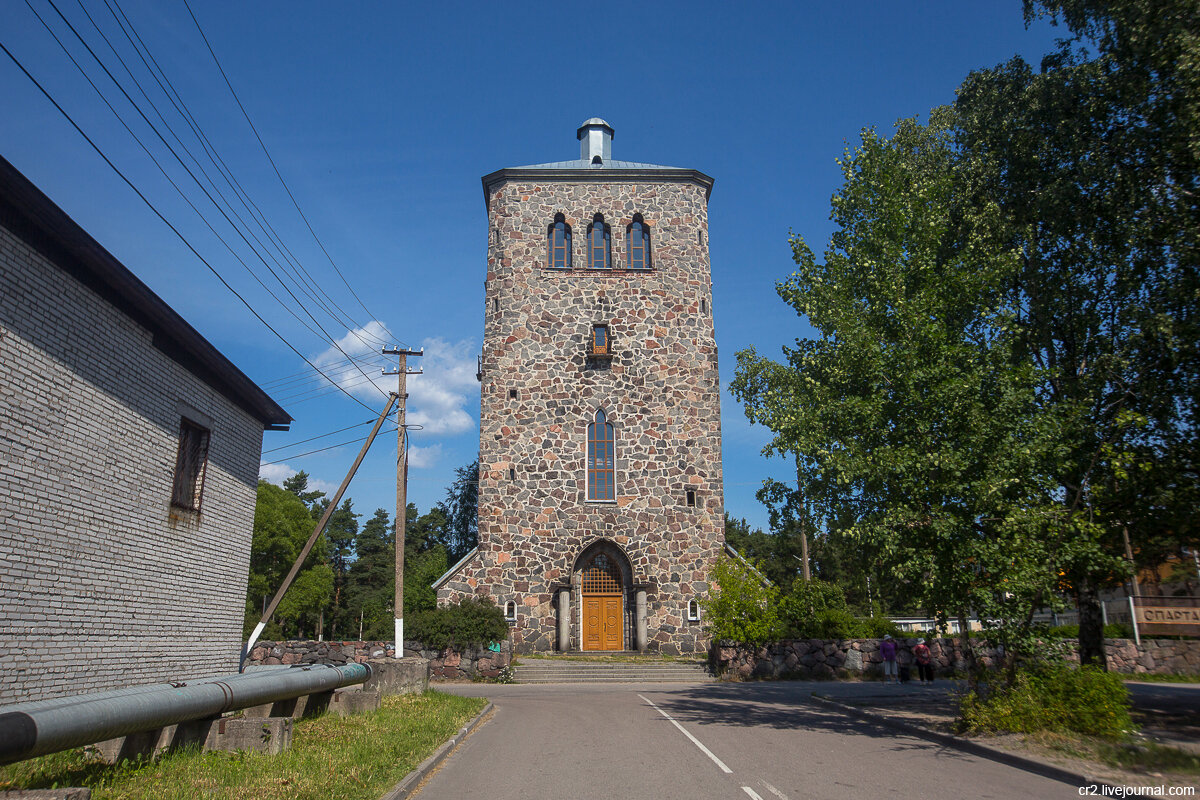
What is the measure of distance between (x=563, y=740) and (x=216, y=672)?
796 cm

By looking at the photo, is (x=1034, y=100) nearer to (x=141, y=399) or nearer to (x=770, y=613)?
(x=770, y=613)

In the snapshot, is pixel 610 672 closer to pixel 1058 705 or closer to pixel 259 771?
pixel 1058 705

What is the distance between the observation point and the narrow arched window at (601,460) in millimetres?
29859

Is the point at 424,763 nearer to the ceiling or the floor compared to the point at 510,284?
nearer to the floor

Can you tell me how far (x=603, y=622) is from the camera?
95.5ft

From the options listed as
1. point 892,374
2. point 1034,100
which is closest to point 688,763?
point 892,374

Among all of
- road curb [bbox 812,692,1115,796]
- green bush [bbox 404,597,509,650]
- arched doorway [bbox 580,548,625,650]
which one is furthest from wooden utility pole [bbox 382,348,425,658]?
road curb [bbox 812,692,1115,796]

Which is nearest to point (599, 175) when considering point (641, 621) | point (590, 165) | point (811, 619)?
point (590, 165)

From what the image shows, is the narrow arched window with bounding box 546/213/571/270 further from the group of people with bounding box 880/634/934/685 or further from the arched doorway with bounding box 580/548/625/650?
the group of people with bounding box 880/634/934/685

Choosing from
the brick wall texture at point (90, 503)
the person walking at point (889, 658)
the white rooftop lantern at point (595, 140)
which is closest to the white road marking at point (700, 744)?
the brick wall texture at point (90, 503)

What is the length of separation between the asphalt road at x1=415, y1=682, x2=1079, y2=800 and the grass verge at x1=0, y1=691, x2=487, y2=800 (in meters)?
0.64

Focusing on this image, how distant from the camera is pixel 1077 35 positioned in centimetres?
1591

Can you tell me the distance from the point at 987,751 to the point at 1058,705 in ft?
4.47

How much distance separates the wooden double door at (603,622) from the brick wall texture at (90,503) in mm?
15891
